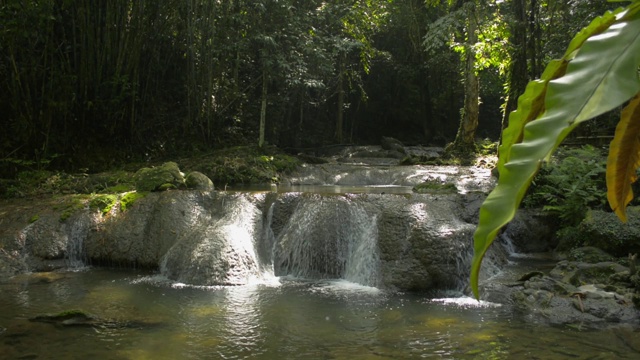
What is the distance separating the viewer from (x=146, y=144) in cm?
1164

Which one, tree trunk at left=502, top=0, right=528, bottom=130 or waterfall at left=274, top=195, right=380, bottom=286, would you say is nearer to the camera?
waterfall at left=274, top=195, right=380, bottom=286

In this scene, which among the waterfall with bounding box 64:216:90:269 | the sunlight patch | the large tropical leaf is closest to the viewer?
the large tropical leaf

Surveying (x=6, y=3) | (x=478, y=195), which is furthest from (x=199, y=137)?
(x=478, y=195)

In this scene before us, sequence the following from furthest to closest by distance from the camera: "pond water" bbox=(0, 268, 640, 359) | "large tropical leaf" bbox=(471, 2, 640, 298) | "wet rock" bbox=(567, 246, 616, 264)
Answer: "wet rock" bbox=(567, 246, 616, 264) → "pond water" bbox=(0, 268, 640, 359) → "large tropical leaf" bbox=(471, 2, 640, 298)

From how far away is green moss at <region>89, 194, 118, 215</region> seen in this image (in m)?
7.72

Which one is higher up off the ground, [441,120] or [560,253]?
[441,120]

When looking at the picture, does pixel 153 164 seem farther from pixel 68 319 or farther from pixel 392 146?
pixel 392 146

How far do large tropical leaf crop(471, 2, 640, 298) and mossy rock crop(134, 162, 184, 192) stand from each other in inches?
324

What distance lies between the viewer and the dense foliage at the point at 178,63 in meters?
9.28

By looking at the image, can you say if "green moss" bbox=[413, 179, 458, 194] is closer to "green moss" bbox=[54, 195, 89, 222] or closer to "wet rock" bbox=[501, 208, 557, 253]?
"wet rock" bbox=[501, 208, 557, 253]

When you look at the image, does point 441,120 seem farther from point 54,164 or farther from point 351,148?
point 54,164

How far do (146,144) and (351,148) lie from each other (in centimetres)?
698

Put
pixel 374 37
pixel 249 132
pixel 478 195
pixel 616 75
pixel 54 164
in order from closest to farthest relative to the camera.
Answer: pixel 616 75 → pixel 478 195 → pixel 54 164 → pixel 249 132 → pixel 374 37

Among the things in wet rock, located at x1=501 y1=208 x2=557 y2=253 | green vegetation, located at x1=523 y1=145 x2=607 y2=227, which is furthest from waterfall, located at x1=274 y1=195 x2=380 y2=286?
green vegetation, located at x1=523 y1=145 x2=607 y2=227
